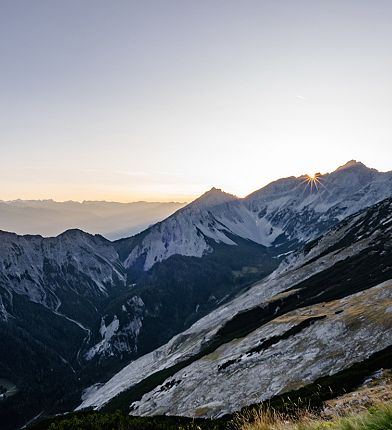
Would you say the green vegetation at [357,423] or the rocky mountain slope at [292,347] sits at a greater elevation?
the green vegetation at [357,423]

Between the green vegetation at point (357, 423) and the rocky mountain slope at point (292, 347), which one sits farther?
the rocky mountain slope at point (292, 347)

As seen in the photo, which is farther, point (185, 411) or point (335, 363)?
point (185, 411)

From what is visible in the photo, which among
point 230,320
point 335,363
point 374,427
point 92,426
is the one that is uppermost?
point 374,427

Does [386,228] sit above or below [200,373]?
above

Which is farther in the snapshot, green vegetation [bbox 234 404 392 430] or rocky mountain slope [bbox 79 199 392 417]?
rocky mountain slope [bbox 79 199 392 417]

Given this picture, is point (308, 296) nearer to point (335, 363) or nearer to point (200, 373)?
point (200, 373)

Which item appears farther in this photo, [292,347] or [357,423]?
[292,347]

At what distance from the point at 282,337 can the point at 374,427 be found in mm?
90958

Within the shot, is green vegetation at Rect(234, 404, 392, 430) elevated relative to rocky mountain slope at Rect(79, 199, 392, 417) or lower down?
elevated

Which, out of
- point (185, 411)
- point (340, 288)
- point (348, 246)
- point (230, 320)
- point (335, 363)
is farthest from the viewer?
point (348, 246)

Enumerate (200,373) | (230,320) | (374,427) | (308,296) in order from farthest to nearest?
(230,320) → (308,296) → (200,373) → (374,427)

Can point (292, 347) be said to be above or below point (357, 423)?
below

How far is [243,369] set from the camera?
8875 centimetres

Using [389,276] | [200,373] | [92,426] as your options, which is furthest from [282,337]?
[92,426]
